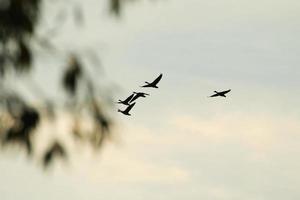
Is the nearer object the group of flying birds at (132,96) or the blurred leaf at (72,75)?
the blurred leaf at (72,75)

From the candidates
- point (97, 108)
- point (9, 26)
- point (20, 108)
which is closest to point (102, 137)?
point (97, 108)

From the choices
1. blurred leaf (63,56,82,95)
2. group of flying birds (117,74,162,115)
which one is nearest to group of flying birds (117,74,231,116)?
group of flying birds (117,74,162,115)

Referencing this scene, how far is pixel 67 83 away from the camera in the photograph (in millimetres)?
10633

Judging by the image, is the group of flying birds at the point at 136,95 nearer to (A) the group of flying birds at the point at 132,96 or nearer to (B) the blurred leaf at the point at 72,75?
(A) the group of flying birds at the point at 132,96

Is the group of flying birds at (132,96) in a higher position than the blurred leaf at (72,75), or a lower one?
higher

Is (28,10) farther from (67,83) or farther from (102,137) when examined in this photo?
(102,137)

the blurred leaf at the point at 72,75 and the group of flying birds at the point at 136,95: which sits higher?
the group of flying birds at the point at 136,95

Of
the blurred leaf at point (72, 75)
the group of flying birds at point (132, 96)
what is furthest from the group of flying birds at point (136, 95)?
the blurred leaf at point (72, 75)

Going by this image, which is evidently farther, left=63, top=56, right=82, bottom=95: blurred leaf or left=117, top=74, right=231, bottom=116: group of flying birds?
left=117, top=74, right=231, bottom=116: group of flying birds

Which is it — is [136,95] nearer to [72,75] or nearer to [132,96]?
[132,96]

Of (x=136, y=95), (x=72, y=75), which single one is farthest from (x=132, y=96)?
(x=72, y=75)

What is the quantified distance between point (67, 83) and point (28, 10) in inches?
41.9

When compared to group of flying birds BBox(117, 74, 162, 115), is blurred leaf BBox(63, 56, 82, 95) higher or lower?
lower

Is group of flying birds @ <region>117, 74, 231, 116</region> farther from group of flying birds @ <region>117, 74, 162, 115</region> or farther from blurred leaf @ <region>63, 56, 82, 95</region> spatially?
blurred leaf @ <region>63, 56, 82, 95</region>
